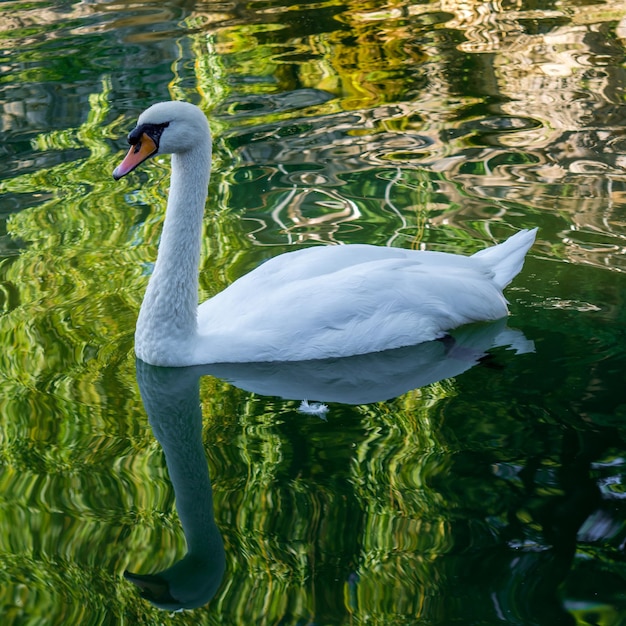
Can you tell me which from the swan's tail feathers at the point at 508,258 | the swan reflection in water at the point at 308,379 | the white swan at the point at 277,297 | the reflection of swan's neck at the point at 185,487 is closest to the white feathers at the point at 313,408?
the swan reflection in water at the point at 308,379

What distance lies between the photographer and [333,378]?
5871 millimetres

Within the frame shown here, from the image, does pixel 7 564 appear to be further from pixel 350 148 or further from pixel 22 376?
pixel 350 148

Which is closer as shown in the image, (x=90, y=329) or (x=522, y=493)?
(x=522, y=493)

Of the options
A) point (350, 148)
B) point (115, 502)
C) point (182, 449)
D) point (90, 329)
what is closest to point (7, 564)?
point (115, 502)

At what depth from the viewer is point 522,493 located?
4.63m

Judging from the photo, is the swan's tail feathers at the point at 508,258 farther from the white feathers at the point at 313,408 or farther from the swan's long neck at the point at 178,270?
the swan's long neck at the point at 178,270

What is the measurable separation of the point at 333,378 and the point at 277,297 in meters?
0.54

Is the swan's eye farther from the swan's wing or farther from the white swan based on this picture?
the swan's wing

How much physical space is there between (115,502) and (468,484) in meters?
1.56

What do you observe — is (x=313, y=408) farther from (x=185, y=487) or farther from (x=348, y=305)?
(x=185, y=487)

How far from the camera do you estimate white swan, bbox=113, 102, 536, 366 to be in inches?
228

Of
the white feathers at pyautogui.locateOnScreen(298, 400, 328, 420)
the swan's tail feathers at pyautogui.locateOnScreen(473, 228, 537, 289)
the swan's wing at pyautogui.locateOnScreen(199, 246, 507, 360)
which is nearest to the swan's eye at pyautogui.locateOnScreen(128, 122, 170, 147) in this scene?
the swan's wing at pyautogui.locateOnScreen(199, 246, 507, 360)

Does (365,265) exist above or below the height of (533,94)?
above

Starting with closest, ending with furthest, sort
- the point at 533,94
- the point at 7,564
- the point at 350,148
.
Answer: the point at 7,564
the point at 350,148
the point at 533,94
